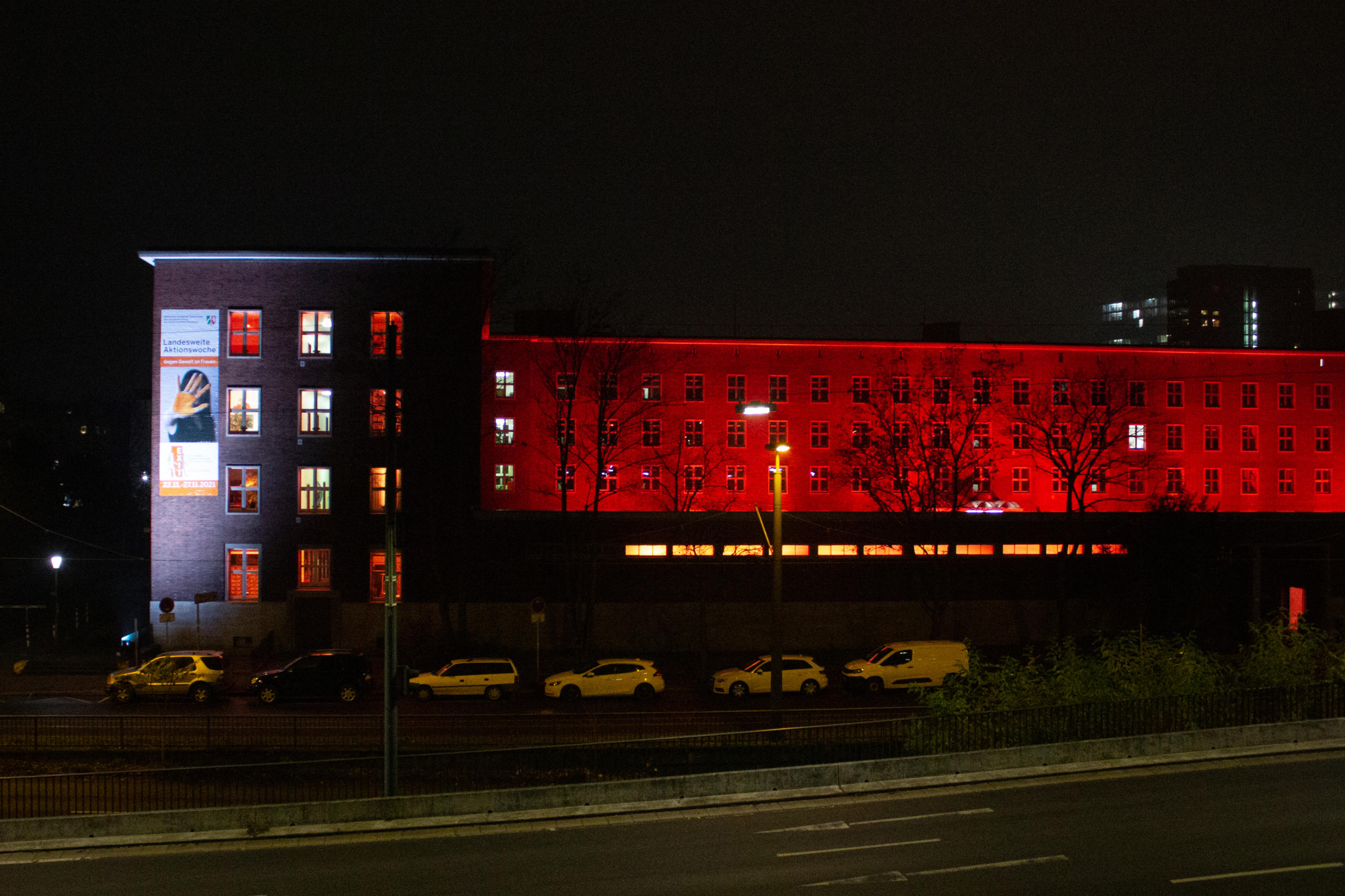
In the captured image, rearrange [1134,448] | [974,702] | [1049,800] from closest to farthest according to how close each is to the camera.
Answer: [1049,800] < [974,702] < [1134,448]

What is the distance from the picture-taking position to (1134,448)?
5353cm

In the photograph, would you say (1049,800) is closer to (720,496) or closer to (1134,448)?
(720,496)

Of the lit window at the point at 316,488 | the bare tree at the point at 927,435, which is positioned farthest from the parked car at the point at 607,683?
the bare tree at the point at 927,435

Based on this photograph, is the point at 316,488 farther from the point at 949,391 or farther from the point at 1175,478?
the point at 1175,478

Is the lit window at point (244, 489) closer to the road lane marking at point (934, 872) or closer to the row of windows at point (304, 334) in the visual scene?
the row of windows at point (304, 334)

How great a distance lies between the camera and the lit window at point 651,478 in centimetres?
5084

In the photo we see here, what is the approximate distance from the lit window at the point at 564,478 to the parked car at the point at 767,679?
36.6 feet

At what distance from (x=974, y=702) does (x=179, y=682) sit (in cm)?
2332

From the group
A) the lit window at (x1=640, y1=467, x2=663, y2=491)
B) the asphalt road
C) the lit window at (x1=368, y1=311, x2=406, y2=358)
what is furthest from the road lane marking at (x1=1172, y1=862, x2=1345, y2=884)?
the lit window at (x1=640, y1=467, x2=663, y2=491)

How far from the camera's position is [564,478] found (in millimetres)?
39594

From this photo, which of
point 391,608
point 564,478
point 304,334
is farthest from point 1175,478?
point 391,608

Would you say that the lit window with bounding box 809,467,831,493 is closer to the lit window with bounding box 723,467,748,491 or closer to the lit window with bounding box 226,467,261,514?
the lit window with bounding box 723,467,748,491

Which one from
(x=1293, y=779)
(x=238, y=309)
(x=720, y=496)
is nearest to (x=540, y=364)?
(x=720, y=496)

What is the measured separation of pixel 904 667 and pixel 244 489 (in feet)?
85.6
